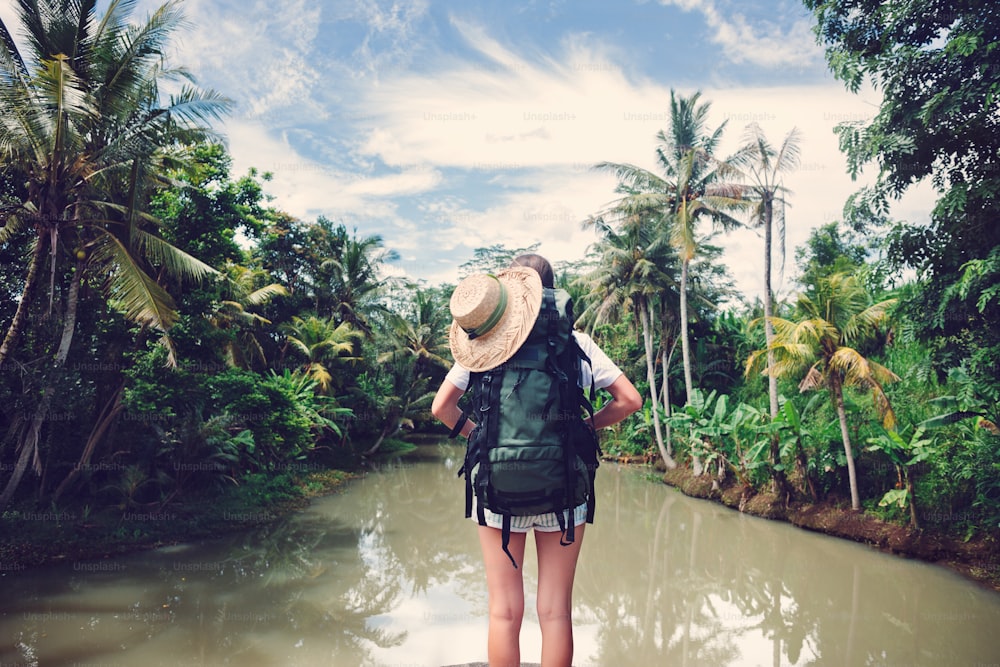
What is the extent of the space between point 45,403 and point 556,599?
28.4 ft

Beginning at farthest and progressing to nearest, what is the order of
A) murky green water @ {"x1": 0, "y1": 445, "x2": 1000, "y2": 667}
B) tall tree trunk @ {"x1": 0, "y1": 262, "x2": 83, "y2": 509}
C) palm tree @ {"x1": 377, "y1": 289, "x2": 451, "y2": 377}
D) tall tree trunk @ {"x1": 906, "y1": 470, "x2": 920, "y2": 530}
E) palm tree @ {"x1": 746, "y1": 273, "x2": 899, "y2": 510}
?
1. palm tree @ {"x1": 377, "y1": 289, "x2": 451, "y2": 377}
2. palm tree @ {"x1": 746, "y1": 273, "x2": 899, "y2": 510}
3. tall tree trunk @ {"x1": 906, "y1": 470, "x2": 920, "y2": 530}
4. tall tree trunk @ {"x1": 0, "y1": 262, "x2": 83, "y2": 509}
5. murky green water @ {"x1": 0, "y1": 445, "x2": 1000, "y2": 667}

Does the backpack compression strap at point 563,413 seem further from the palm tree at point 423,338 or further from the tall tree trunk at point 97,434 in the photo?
the palm tree at point 423,338

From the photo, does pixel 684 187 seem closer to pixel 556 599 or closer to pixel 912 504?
pixel 912 504

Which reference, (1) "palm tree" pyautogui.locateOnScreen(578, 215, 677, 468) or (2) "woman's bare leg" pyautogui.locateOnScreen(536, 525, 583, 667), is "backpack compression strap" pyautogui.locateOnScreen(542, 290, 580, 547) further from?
(1) "palm tree" pyautogui.locateOnScreen(578, 215, 677, 468)

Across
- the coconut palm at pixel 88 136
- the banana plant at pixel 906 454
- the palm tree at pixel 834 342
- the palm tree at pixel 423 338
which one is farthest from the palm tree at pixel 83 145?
the palm tree at pixel 423 338

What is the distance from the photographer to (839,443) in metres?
10.5

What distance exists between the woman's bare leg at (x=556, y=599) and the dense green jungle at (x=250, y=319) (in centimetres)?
613

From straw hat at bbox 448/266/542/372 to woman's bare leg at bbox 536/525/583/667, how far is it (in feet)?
2.03

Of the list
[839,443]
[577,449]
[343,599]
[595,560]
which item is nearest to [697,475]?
[839,443]

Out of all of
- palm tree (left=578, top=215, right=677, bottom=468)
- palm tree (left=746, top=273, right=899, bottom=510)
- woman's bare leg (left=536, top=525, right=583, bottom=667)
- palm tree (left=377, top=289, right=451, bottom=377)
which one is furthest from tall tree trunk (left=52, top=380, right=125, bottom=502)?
palm tree (left=377, top=289, right=451, bottom=377)

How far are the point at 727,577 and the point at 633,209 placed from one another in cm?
923

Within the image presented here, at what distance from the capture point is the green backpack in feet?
6.14

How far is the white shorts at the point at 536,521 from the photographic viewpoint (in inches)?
78.0

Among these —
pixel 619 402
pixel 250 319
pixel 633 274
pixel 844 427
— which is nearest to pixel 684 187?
pixel 633 274
